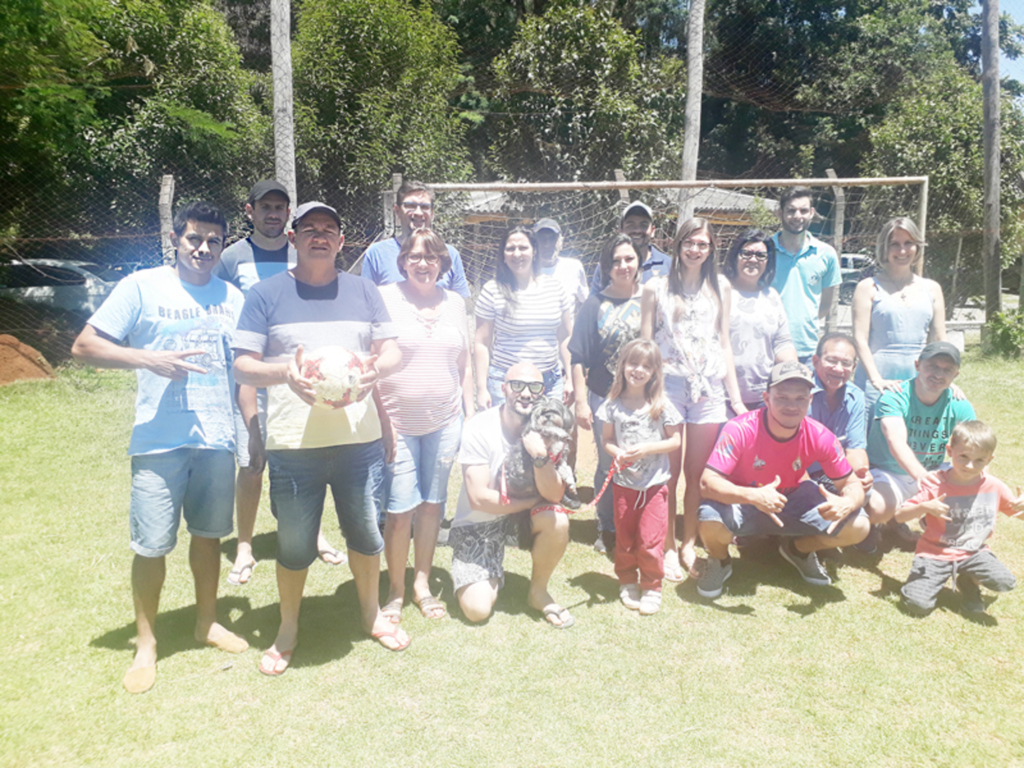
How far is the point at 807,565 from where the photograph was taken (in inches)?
153

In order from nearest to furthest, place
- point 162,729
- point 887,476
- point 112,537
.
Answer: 1. point 162,729
2. point 887,476
3. point 112,537

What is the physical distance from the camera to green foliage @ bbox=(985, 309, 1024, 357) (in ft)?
32.6

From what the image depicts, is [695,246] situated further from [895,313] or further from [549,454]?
[549,454]

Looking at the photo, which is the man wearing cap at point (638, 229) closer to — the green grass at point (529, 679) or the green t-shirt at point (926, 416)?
the green t-shirt at point (926, 416)

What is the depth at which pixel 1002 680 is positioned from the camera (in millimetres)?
2963

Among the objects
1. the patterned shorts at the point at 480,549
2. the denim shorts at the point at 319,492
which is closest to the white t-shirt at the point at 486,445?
the patterned shorts at the point at 480,549

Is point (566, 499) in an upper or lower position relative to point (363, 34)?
lower

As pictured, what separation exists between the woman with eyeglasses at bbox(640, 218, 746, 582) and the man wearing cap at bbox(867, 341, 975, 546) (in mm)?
790

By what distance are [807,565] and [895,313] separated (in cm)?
154

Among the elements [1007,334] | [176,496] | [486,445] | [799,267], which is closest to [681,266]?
[799,267]

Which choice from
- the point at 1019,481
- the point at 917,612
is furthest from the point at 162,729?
the point at 1019,481

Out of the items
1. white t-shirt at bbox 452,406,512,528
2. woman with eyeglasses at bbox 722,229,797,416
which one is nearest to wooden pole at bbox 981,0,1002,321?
woman with eyeglasses at bbox 722,229,797,416

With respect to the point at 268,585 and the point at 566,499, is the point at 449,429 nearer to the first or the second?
the point at 566,499

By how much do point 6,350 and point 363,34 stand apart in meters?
9.02
